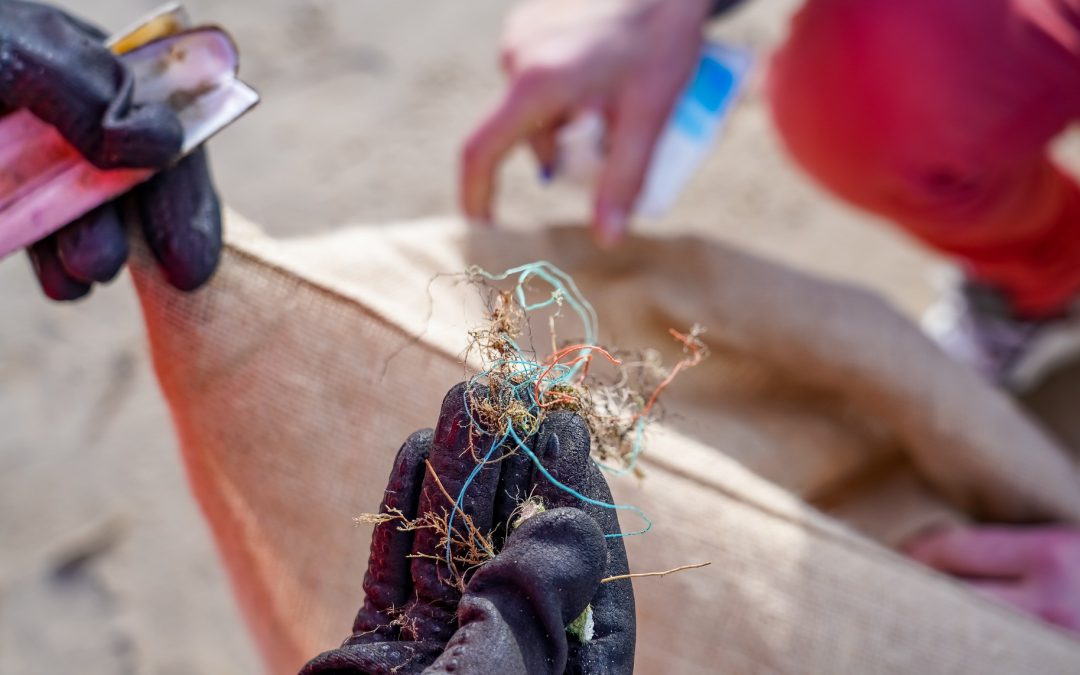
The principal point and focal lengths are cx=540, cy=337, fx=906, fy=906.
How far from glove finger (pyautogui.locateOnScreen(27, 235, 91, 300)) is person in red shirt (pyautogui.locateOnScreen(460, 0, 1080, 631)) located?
0.69m

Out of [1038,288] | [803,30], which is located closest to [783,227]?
[1038,288]

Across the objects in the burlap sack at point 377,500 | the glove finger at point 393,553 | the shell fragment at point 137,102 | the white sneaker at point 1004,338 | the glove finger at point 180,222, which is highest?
the shell fragment at point 137,102

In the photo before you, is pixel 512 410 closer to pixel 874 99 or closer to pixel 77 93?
pixel 77 93

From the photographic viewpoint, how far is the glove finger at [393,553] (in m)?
0.67

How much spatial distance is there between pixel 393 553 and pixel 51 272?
0.50 m

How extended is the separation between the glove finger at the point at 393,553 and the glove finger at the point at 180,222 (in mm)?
377

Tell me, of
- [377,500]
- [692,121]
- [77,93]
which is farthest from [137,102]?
[692,121]

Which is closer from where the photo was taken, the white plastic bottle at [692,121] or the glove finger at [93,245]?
the glove finger at [93,245]

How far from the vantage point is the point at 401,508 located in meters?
0.67

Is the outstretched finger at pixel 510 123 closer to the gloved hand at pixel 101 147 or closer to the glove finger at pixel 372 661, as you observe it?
the gloved hand at pixel 101 147

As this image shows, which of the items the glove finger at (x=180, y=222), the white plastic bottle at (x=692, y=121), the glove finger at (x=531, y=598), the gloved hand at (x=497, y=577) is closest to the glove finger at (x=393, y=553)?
the gloved hand at (x=497, y=577)

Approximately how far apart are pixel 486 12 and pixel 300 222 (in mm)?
941

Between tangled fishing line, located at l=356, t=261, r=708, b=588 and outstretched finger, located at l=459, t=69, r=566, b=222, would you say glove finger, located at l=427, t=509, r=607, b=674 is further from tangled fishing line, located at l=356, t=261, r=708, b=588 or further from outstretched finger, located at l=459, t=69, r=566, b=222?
outstretched finger, located at l=459, t=69, r=566, b=222

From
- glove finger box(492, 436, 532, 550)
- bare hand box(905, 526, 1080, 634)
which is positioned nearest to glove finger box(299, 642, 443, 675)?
glove finger box(492, 436, 532, 550)
